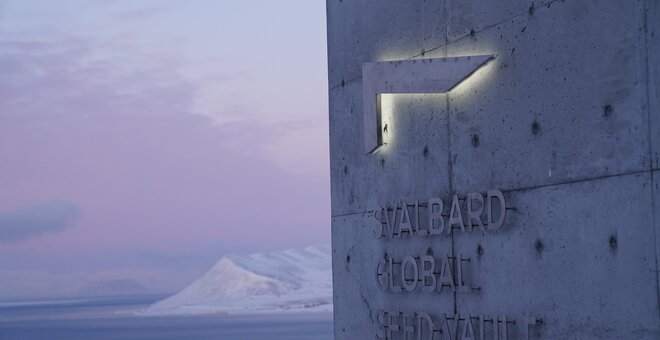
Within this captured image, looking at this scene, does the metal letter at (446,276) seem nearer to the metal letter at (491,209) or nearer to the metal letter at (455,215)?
the metal letter at (455,215)

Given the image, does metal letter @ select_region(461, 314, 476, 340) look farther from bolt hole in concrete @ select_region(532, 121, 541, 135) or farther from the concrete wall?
bolt hole in concrete @ select_region(532, 121, 541, 135)

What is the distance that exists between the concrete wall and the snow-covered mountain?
69112 millimetres

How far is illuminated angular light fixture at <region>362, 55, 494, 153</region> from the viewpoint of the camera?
23.2 feet

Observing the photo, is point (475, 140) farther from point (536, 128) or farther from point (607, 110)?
point (607, 110)

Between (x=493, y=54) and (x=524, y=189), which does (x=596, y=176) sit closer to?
(x=524, y=189)

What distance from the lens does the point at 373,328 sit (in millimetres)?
8094

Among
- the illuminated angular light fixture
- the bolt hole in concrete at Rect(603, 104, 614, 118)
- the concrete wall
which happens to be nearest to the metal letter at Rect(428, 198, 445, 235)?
the concrete wall

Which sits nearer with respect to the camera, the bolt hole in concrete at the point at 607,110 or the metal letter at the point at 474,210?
the bolt hole in concrete at the point at 607,110

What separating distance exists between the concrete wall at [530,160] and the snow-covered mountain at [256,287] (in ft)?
227

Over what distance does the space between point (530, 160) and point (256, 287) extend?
95486mm

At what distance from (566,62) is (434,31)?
1.40 metres

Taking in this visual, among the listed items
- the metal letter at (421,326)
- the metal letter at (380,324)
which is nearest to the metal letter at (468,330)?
the metal letter at (421,326)

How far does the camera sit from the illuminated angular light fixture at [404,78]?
709 cm

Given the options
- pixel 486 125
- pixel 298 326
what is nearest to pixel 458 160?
pixel 486 125
